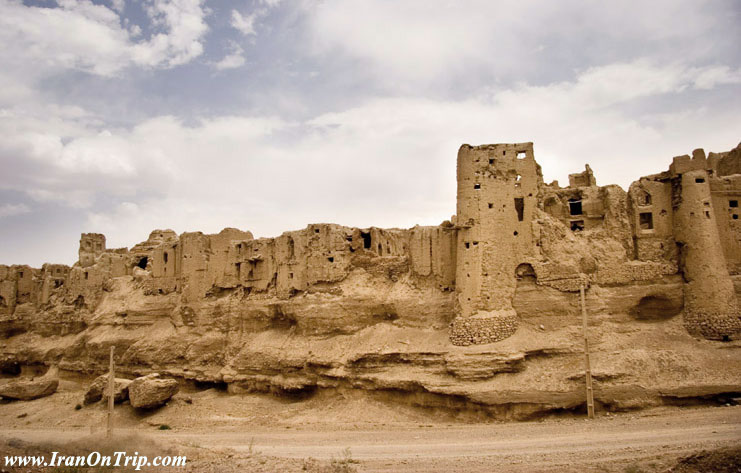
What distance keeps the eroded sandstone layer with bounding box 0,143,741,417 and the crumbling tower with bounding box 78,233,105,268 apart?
45.2 ft

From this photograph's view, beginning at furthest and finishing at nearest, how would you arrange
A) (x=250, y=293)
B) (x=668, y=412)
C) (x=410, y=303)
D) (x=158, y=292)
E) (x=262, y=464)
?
(x=158, y=292) < (x=250, y=293) < (x=410, y=303) < (x=668, y=412) < (x=262, y=464)

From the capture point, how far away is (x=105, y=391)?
931 inches

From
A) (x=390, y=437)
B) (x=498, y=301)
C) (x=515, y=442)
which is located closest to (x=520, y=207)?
(x=498, y=301)

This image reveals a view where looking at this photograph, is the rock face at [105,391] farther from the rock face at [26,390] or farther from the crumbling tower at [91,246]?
the crumbling tower at [91,246]

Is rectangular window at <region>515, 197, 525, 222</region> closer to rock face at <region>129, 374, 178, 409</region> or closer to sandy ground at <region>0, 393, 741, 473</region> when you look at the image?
sandy ground at <region>0, 393, 741, 473</region>

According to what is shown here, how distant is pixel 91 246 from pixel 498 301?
102ft

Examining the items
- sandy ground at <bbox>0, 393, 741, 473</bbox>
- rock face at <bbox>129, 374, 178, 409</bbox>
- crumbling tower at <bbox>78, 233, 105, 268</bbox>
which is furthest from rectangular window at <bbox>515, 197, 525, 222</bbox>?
crumbling tower at <bbox>78, 233, 105, 268</bbox>

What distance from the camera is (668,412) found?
1606 cm

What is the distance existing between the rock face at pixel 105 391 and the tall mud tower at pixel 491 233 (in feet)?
46.2

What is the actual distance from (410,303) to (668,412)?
9485 mm

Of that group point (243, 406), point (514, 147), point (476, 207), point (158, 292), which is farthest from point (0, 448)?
point (514, 147)

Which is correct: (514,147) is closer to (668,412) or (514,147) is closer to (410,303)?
(410,303)

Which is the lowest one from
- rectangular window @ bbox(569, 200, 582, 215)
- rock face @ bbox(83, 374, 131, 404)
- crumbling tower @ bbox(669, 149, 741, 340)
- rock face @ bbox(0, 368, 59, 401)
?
rock face @ bbox(0, 368, 59, 401)

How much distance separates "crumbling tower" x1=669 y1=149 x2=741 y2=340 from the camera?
58.9ft
